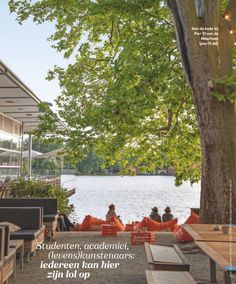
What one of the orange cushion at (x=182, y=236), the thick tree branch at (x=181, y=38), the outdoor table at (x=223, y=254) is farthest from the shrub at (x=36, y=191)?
the outdoor table at (x=223, y=254)

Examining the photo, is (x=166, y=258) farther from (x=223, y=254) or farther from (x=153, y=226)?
(x=153, y=226)

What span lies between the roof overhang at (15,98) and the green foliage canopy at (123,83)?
1358mm

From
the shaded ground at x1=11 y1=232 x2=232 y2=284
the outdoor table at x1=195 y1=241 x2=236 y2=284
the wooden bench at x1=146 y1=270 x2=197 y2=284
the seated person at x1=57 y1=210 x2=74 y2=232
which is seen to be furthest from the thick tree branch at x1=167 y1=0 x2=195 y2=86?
the seated person at x1=57 y1=210 x2=74 y2=232

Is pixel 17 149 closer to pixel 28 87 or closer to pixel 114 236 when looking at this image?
pixel 28 87

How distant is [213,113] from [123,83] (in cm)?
309

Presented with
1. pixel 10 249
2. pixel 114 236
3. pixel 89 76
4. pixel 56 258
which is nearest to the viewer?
pixel 10 249

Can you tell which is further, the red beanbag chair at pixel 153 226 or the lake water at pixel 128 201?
the lake water at pixel 128 201

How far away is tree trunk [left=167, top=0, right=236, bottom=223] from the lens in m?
7.60

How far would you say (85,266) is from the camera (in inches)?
270

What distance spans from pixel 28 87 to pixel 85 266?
9.37 m

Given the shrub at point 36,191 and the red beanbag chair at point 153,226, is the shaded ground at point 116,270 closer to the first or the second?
the red beanbag chair at point 153,226

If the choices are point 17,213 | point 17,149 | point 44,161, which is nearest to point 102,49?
point 17,213

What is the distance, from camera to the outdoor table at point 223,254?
324cm

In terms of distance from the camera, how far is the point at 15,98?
17.3 metres
